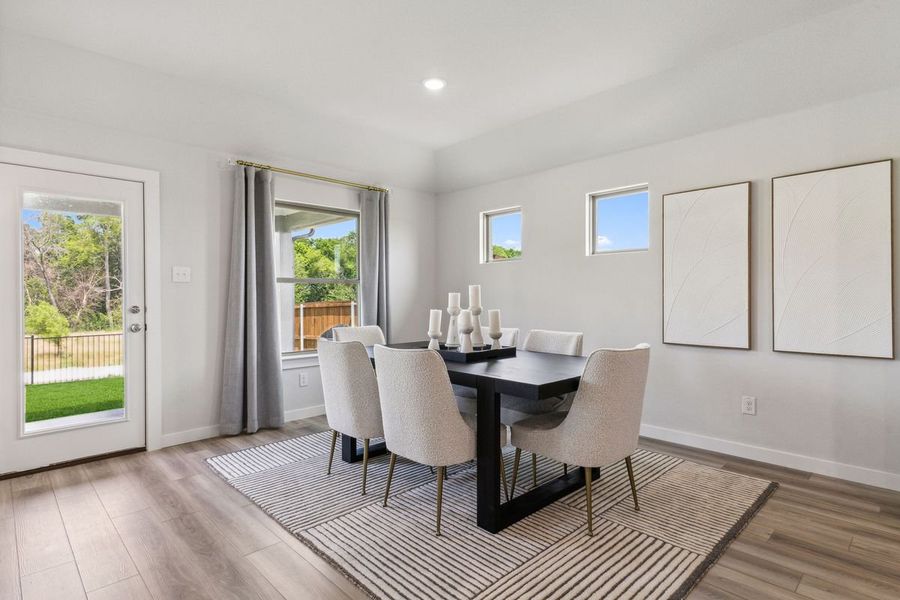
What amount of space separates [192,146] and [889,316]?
4.80m

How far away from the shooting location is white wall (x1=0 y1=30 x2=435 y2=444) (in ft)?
9.69

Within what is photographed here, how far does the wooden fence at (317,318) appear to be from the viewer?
452 centimetres

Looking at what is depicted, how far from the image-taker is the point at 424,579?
191cm

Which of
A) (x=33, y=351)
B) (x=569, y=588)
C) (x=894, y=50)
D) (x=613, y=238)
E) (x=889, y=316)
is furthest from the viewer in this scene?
(x=613, y=238)

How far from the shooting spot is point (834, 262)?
291 centimetres

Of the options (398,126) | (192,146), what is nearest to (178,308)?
(192,146)

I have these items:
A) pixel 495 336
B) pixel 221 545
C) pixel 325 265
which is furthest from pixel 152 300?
pixel 495 336

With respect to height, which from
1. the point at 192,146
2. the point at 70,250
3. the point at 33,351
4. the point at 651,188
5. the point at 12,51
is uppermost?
the point at 12,51

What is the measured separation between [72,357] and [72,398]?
0.93ft

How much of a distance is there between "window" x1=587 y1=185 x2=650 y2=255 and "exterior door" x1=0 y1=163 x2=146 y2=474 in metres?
3.59

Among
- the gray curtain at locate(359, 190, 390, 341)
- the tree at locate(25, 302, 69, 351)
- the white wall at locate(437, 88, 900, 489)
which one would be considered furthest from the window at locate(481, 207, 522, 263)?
the tree at locate(25, 302, 69, 351)

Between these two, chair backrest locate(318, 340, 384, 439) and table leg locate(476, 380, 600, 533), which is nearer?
table leg locate(476, 380, 600, 533)

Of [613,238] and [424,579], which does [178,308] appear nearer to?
[424,579]

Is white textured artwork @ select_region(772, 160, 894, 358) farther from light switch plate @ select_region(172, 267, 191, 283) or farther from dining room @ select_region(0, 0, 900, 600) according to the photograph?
light switch plate @ select_region(172, 267, 191, 283)
